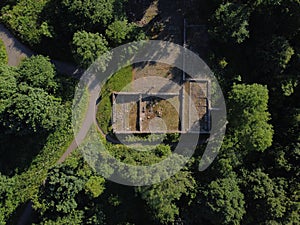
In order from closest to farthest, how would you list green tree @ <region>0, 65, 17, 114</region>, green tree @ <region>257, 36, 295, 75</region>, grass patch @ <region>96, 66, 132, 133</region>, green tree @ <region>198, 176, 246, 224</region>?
green tree @ <region>0, 65, 17, 114</region> → green tree @ <region>198, 176, 246, 224</region> → green tree @ <region>257, 36, 295, 75</region> → grass patch @ <region>96, 66, 132, 133</region>

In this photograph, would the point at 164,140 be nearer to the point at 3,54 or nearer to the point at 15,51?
the point at 15,51

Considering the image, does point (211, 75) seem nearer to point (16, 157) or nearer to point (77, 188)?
point (77, 188)

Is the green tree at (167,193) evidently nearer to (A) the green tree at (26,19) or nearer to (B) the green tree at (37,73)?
(B) the green tree at (37,73)

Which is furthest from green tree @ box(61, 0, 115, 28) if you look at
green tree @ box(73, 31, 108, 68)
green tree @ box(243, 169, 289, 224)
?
green tree @ box(243, 169, 289, 224)

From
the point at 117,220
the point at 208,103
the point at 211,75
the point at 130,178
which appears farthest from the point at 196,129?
the point at 117,220

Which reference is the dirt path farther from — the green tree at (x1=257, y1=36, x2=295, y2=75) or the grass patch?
the green tree at (x1=257, y1=36, x2=295, y2=75)

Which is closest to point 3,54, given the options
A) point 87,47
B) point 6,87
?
point 6,87
